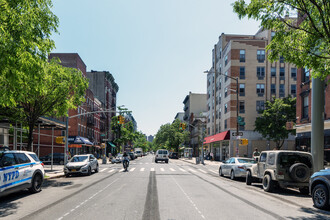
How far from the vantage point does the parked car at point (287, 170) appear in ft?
42.4

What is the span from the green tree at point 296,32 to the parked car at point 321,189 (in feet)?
12.5

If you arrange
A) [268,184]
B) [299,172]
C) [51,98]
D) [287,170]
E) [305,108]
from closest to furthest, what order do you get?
[299,172] → [287,170] → [268,184] → [51,98] → [305,108]

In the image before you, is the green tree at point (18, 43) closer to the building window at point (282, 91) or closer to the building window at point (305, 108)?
the building window at point (305, 108)

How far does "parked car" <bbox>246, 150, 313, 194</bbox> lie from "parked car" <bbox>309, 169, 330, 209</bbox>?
2411 mm

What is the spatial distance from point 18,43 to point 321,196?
11.1m

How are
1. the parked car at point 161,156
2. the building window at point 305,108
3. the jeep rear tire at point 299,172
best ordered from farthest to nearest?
1. the parked car at point 161,156
2. the building window at point 305,108
3. the jeep rear tire at point 299,172

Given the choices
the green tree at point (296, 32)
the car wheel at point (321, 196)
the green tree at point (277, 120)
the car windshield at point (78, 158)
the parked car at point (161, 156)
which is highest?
the green tree at point (296, 32)

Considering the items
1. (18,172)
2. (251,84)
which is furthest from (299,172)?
(251,84)

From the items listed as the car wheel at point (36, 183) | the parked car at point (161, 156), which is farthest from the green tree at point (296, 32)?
the parked car at point (161, 156)

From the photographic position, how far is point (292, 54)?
36.4ft

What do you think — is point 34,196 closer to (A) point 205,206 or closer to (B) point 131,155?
(A) point 205,206

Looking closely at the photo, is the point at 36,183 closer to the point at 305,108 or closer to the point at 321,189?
the point at 321,189

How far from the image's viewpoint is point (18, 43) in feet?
31.8

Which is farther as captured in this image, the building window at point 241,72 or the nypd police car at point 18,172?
the building window at point 241,72
